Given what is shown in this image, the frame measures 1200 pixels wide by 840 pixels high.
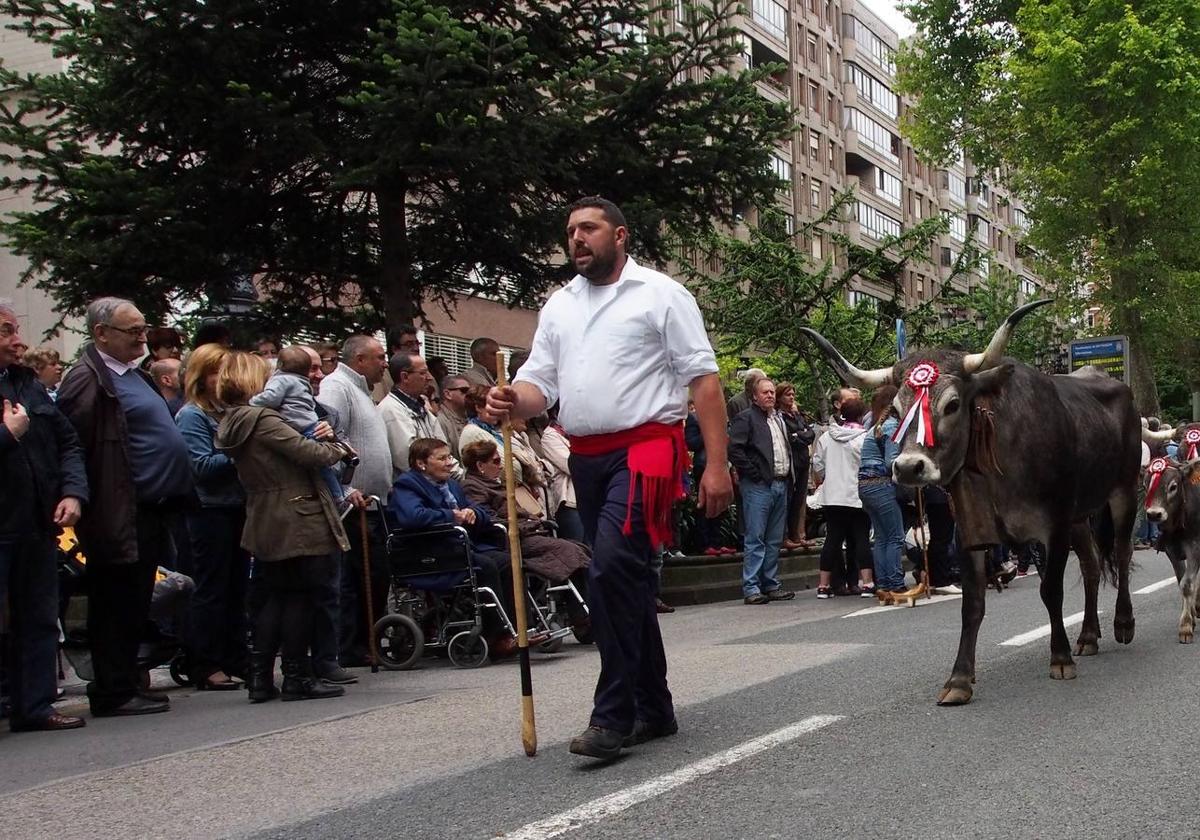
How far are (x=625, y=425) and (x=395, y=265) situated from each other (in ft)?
42.3

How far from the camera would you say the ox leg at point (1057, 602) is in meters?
7.80

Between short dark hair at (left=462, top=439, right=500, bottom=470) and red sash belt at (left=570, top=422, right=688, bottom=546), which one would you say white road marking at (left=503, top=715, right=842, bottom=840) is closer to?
red sash belt at (left=570, top=422, right=688, bottom=546)

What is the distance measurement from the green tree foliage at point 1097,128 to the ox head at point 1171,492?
25.9 meters

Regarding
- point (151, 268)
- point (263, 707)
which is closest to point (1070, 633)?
point (263, 707)

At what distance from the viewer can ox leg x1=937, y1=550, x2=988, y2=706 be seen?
695 centimetres

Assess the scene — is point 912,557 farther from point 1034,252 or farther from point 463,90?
point 1034,252

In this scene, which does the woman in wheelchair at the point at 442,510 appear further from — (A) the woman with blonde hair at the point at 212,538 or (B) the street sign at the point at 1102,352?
(B) the street sign at the point at 1102,352

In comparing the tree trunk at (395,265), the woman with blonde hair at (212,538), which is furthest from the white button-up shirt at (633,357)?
the tree trunk at (395,265)

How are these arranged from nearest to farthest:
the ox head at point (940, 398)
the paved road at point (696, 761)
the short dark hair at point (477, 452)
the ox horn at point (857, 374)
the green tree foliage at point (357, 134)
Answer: the paved road at point (696, 761), the ox head at point (940, 398), the ox horn at point (857, 374), the short dark hair at point (477, 452), the green tree foliage at point (357, 134)

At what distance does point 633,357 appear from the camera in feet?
19.5

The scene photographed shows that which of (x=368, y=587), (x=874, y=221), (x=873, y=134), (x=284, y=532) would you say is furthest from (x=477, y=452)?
(x=873, y=134)

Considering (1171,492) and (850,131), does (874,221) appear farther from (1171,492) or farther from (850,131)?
(1171,492)

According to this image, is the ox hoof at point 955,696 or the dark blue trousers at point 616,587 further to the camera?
the ox hoof at point 955,696

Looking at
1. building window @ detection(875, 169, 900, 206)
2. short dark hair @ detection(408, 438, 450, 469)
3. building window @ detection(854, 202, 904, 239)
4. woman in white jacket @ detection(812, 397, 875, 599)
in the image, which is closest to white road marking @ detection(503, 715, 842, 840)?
short dark hair @ detection(408, 438, 450, 469)
